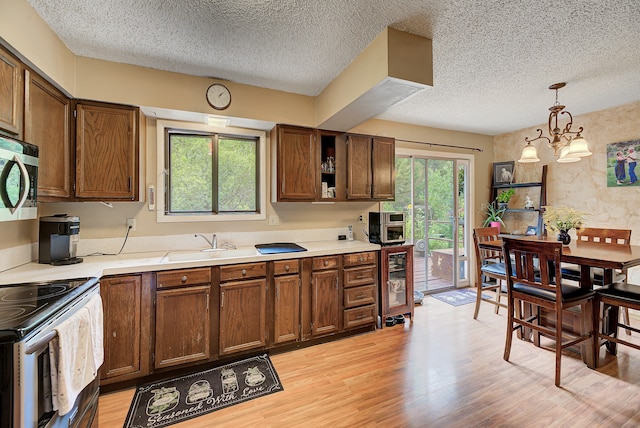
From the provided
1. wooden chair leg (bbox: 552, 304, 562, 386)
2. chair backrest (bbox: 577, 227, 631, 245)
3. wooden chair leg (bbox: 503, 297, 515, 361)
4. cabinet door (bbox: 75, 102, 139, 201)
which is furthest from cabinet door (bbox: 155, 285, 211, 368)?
chair backrest (bbox: 577, 227, 631, 245)

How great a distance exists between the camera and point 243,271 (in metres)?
2.46

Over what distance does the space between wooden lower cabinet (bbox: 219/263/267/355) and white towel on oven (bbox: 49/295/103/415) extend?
940 mm

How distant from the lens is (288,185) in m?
2.96

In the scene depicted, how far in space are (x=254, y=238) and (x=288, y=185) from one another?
0.72m

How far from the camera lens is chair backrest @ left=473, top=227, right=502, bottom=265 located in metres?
3.37

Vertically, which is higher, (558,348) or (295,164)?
(295,164)

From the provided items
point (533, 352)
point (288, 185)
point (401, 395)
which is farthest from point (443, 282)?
point (288, 185)

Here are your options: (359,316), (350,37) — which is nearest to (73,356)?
(359,316)

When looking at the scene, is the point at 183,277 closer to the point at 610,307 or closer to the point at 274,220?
the point at 274,220

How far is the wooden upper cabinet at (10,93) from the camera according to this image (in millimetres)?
1546

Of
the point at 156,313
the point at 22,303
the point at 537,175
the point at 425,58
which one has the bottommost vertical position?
the point at 156,313

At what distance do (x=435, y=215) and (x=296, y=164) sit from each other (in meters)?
2.61

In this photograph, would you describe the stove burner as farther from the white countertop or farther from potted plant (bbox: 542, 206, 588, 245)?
potted plant (bbox: 542, 206, 588, 245)

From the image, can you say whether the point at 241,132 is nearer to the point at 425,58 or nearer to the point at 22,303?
the point at 425,58
